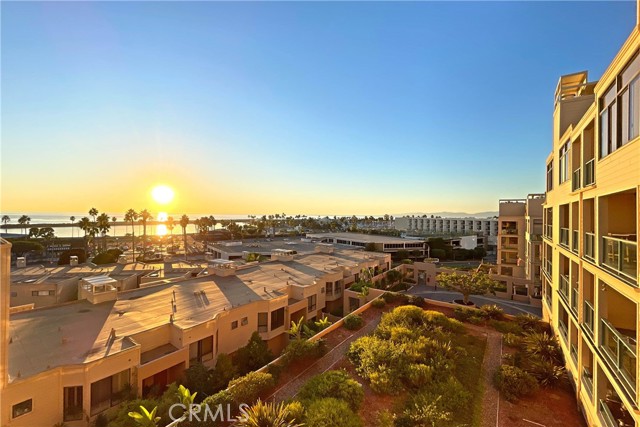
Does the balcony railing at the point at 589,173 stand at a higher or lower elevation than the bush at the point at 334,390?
higher

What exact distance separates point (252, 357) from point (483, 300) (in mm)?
30851

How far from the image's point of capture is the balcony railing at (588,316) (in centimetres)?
1148

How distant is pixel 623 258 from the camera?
344 inches

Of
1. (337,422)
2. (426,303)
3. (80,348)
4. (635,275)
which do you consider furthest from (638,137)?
(80,348)

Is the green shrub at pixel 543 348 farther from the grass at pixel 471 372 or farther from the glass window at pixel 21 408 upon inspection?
the glass window at pixel 21 408

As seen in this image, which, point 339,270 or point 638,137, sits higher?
A: point 638,137

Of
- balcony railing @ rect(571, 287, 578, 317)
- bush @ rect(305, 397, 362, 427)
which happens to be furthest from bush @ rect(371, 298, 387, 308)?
bush @ rect(305, 397, 362, 427)

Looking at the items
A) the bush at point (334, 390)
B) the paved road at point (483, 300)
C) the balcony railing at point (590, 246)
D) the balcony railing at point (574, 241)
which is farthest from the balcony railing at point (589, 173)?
the paved road at point (483, 300)

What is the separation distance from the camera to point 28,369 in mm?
13062

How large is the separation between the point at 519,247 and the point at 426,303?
22691mm

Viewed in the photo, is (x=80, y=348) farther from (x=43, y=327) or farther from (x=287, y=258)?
(x=287, y=258)

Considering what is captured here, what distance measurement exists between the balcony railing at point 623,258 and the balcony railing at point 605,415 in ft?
15.4

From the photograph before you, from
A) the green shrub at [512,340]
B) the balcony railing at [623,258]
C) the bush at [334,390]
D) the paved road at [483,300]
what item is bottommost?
the paved road at [483,300]

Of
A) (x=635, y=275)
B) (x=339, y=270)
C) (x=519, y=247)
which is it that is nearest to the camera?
(x=635, y=275)
